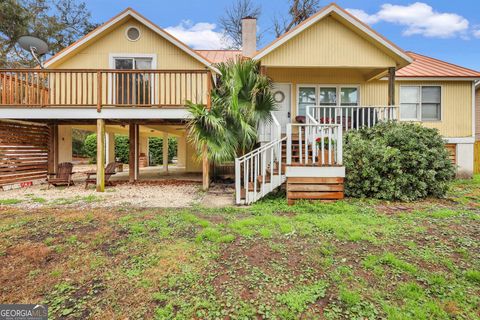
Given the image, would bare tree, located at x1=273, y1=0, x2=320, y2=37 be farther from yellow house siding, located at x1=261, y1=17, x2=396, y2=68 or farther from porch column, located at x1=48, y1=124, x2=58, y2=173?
porch column, located at x1=48, y1=124, x2=58, y2=173

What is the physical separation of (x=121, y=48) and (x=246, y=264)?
10.3m

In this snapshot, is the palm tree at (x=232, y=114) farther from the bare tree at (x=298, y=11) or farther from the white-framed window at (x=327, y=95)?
the bare tree at (x=298, y=11)

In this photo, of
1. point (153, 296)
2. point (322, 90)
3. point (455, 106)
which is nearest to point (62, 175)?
point (153, 296)

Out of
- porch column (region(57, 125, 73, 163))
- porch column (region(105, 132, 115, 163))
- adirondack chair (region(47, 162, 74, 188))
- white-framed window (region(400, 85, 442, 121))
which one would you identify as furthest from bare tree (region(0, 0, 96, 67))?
white-framed window (region(400, 85, 442, 121))

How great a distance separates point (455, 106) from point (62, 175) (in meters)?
15.4

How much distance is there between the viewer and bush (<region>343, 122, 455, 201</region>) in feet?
20.6

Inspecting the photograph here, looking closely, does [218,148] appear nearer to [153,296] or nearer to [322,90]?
[153,296]

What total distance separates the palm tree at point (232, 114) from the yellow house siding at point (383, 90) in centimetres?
257

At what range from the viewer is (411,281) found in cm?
295

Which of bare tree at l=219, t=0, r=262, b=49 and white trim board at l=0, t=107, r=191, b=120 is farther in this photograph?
bare tree at l=219, t=0, r=262, b=49

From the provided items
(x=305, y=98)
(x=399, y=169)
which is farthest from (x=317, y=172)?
(x=305, y=98)

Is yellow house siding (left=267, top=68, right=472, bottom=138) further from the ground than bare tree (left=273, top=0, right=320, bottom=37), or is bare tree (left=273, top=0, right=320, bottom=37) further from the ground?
bare tree (left=273, top=0, right=320, bottom=37)

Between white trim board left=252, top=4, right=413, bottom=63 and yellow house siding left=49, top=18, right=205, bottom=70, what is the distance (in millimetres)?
3346

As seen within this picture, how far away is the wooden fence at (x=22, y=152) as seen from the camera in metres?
8.62
